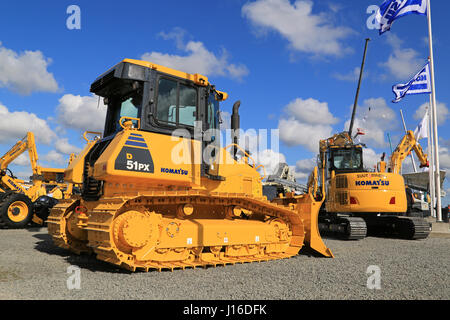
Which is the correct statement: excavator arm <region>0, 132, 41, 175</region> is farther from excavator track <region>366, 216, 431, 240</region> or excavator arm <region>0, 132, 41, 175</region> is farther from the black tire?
excavator track <region>366, 216, 431, 240</region>

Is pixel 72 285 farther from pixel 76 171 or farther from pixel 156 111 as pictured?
pixel 156 111

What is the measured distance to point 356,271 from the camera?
6254 mm

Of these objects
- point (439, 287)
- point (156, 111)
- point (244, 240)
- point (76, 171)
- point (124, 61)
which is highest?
point (124, 61)

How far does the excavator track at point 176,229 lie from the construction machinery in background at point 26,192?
25.0 feet

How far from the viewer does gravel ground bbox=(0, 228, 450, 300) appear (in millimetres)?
4547

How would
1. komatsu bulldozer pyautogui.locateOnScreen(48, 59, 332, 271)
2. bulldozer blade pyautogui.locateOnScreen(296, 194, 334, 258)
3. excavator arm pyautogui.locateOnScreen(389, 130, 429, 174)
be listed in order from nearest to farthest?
komatsu bulldozer pyautogui.locateOnScreen(48, 59, 332, 271) < bulldozer blade pyautogui.locateOnScreen(296, 194, 334, 258) < excavator arm pyautogui.locateOnScreen(389, 130, 429, 174)

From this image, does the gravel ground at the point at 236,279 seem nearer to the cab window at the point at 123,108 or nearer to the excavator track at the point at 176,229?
the excavator track at the point at 176,229

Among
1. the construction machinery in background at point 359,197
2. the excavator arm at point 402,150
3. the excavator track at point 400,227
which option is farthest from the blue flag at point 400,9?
the excavator track at point 400,227

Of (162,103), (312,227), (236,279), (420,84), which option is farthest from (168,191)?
(420,84)

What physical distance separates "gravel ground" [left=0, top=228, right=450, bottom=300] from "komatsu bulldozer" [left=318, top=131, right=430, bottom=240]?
3.77 m

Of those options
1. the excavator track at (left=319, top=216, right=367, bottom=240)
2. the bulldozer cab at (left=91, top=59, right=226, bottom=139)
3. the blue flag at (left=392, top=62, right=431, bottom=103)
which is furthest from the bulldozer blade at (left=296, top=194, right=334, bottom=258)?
the blue flag at (left=392, top=62, right=431, bottom=103)
